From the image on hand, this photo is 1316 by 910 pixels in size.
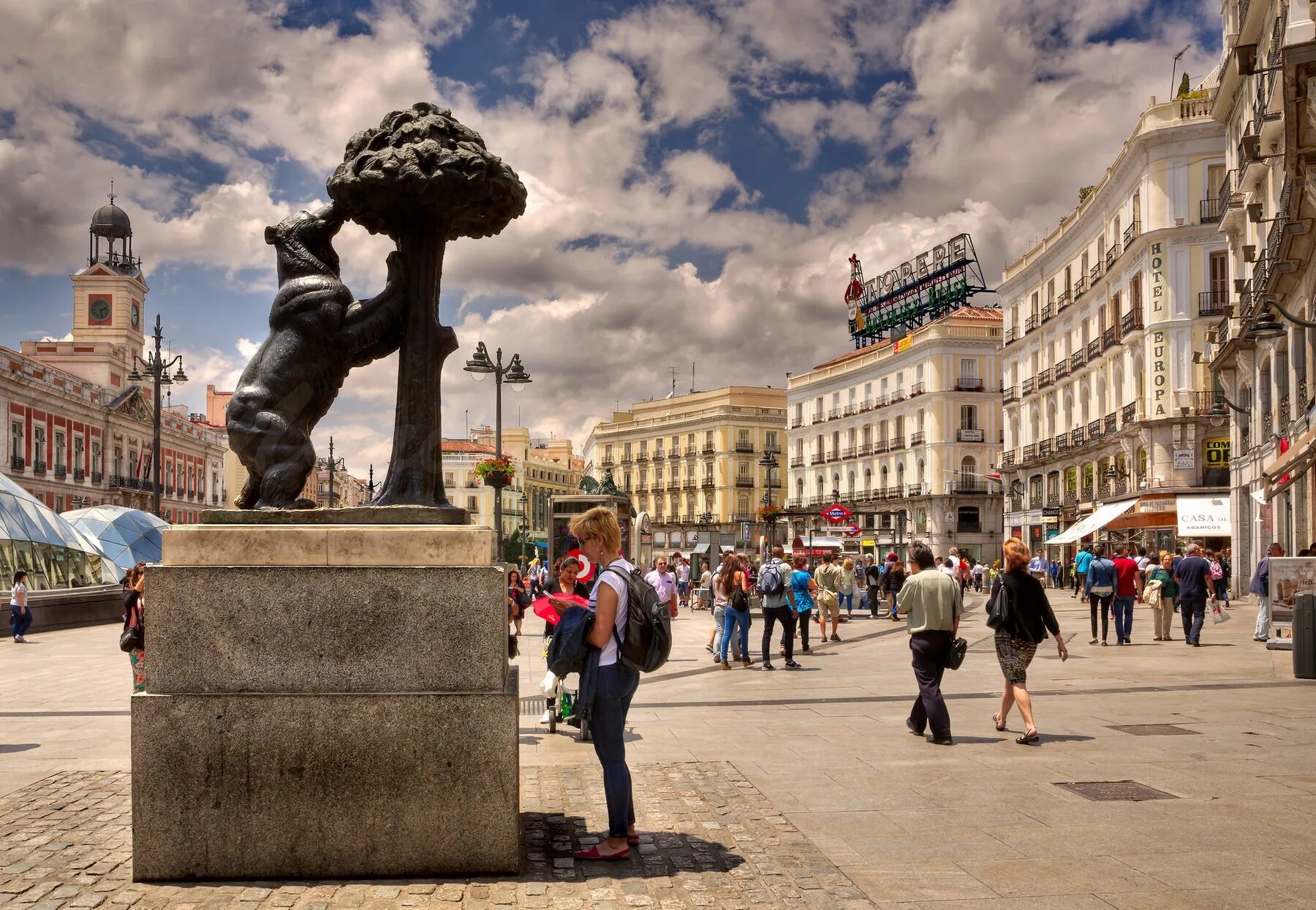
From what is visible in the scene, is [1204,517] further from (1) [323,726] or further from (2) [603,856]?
(1) [323,726]

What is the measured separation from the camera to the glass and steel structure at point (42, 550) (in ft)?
89.8

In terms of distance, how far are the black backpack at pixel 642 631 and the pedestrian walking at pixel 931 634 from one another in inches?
156

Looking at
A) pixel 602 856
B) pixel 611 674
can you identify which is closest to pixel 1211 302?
pixel 611 674

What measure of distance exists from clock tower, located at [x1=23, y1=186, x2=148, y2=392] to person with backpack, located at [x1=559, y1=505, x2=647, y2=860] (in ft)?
240

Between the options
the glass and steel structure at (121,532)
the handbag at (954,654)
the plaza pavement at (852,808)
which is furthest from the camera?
the glass and steel structure at (121,532)

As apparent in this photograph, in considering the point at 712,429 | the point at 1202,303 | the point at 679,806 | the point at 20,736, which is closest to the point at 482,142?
the point at 679,806

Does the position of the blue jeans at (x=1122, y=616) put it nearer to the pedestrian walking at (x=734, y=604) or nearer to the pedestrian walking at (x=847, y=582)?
the pedestrian walking at (x=734, y=604)

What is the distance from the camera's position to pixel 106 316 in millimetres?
78812

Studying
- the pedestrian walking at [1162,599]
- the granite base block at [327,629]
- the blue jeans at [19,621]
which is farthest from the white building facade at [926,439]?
the granite base block at [327,629]

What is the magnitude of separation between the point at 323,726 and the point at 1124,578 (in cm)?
1619

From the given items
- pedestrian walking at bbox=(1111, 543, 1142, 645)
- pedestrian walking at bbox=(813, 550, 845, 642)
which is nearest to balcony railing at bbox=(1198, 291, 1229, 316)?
pedestrian walking at bbox=(813, 550, 845, 642)

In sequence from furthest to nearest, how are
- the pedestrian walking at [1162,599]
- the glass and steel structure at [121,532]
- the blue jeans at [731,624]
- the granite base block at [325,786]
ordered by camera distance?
the glass and steel structure at [121,532] < the pedestrian walking at [1162,599] < the blue jeans at [731,624] < the granite base block at [325,786]

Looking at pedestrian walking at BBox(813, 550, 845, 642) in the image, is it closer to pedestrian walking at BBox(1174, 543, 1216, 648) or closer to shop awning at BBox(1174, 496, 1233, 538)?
pedestrian walking at BBox(1174, 543, 1216, 648)

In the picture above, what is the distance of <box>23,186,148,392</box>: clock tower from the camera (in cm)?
7331
